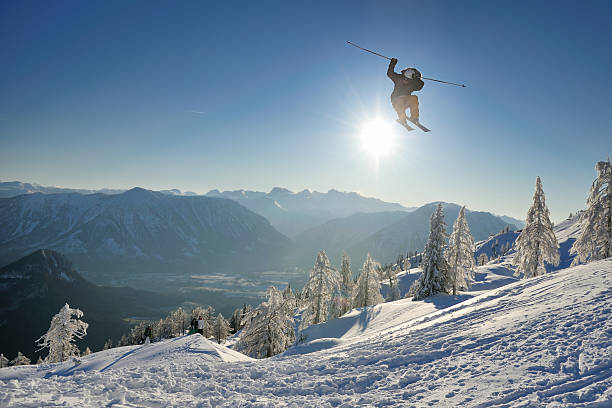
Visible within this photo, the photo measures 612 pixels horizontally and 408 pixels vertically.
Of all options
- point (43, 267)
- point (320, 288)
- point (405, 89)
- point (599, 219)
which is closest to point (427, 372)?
point (405, 89)

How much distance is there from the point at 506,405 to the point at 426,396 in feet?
5.06

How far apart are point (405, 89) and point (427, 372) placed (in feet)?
32.8

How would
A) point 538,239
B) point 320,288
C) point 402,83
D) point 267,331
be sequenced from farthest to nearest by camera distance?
point 320,288
point 538,239
point 267,331
point 402,83

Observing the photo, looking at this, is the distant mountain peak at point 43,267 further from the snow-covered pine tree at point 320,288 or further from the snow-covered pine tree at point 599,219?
the snow-covered pine tree at point 599,219

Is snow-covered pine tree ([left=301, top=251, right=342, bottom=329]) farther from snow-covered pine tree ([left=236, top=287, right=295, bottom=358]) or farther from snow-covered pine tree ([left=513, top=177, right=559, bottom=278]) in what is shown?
snow-covered pine tree ([left=513, top=177, right=559, bottom=278])

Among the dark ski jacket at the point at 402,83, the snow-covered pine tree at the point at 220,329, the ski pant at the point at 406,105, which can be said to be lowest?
the snow-covered pine tree at the point at 220,329

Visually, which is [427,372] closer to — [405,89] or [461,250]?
[405,89]

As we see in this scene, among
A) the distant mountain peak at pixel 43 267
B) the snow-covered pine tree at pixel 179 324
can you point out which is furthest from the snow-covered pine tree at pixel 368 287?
the distant mountain peak at pixel 43 267

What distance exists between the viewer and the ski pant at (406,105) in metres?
11.6

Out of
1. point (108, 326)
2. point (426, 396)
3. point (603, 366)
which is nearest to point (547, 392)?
point (603, 366)

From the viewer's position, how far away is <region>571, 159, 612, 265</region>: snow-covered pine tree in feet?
77.2

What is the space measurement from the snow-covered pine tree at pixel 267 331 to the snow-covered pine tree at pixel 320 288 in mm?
10590

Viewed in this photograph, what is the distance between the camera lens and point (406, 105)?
11898 millimetres

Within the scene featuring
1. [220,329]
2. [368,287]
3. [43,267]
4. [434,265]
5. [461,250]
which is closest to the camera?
[434,265]
